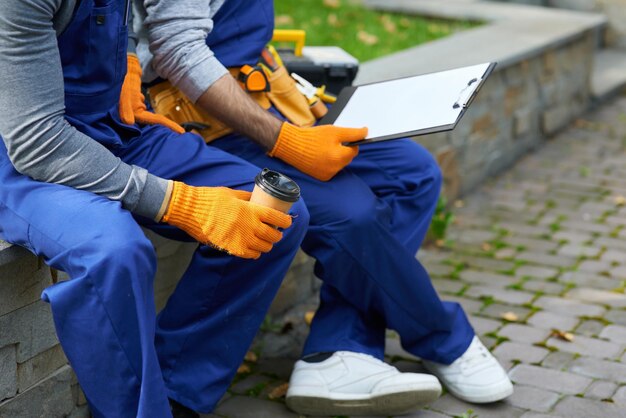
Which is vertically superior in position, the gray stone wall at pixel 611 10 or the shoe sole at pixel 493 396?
the shoe sole at pixel 493 396

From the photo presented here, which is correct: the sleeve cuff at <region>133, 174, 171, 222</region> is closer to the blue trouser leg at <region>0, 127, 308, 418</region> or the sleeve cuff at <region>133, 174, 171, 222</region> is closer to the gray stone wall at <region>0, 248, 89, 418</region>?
the blue trouser leg at <region>0, 127, 308, 418</region>

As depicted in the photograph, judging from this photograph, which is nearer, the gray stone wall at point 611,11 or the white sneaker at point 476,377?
the white sneaker at point 476,377

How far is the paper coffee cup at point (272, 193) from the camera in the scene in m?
2.48

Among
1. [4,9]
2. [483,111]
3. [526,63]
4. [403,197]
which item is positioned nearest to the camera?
[4,9]

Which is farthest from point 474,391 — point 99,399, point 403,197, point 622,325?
point 99,399

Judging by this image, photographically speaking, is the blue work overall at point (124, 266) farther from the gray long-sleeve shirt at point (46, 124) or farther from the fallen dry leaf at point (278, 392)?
the fallen dry leaf at point (278, 392)

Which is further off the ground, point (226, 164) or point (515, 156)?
point (226, 164)

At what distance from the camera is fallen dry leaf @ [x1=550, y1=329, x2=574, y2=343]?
3.55 m

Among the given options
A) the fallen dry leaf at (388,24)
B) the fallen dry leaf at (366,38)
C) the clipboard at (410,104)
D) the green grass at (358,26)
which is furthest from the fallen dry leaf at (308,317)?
the fallen dry leaf at (388,24)

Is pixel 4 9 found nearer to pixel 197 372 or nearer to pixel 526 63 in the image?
pixel 197 372

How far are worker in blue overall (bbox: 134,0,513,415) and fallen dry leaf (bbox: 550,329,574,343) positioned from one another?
498 millimetres

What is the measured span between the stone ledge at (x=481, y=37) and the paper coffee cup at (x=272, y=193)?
74.2 inches

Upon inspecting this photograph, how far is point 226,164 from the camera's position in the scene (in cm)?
272

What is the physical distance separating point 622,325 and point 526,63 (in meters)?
2.20
